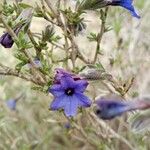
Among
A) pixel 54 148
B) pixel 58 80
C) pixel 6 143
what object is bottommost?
pixel 54 148

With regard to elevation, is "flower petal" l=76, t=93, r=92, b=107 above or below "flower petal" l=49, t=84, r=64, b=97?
A: below

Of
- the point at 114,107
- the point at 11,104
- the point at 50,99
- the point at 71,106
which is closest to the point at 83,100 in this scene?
the point at 71,106

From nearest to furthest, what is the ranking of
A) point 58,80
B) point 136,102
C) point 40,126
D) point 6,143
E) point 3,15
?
1. point 136,102
2. point 58,80
3. point 3,15
4. point 6,143
5. point 40,126

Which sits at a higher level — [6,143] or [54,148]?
[6,143]

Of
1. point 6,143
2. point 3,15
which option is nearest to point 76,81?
point 3,15

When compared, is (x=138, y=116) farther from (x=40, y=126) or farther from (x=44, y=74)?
(x=40, y=126)

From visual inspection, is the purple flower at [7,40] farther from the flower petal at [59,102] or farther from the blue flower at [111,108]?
the blue flower at [111,108]

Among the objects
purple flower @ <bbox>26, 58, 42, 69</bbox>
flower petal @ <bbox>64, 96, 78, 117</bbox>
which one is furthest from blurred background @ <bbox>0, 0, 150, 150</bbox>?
flower petal @ <bbox>64, 96, 78, 117</bbox>

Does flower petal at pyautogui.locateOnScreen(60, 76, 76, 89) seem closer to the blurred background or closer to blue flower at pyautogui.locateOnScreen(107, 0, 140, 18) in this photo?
blue flower at pyautogui.locateOnScreen(107, 0, 140, 18)
